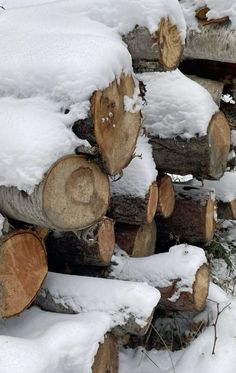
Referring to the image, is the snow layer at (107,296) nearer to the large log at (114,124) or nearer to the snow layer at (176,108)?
the large log at (114,124)

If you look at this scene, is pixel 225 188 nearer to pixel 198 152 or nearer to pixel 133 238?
pixel 198 152

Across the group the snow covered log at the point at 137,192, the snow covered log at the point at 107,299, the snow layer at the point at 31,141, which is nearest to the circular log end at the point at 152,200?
the snow covered log at the point at 137,192

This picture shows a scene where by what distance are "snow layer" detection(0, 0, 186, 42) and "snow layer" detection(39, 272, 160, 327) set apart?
3.43 ft

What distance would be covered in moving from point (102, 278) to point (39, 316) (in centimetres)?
35

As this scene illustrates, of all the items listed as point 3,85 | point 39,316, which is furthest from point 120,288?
point 3,85

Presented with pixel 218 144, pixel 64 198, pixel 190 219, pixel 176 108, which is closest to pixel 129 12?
pixel 176 108

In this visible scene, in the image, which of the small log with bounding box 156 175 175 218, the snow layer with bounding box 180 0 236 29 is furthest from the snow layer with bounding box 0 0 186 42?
the small log with bounding box 156 175 175 218

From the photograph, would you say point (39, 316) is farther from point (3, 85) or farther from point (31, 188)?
point (3, 85)

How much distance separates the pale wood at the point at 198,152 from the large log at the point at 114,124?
1.86 ft

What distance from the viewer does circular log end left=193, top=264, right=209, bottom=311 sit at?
7.97 ft

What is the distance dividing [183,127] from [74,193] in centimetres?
95

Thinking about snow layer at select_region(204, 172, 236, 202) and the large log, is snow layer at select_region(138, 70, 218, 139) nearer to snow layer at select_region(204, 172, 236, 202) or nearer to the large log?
the large log

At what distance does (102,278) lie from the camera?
2.33 metres

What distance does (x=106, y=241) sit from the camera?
2.33m
